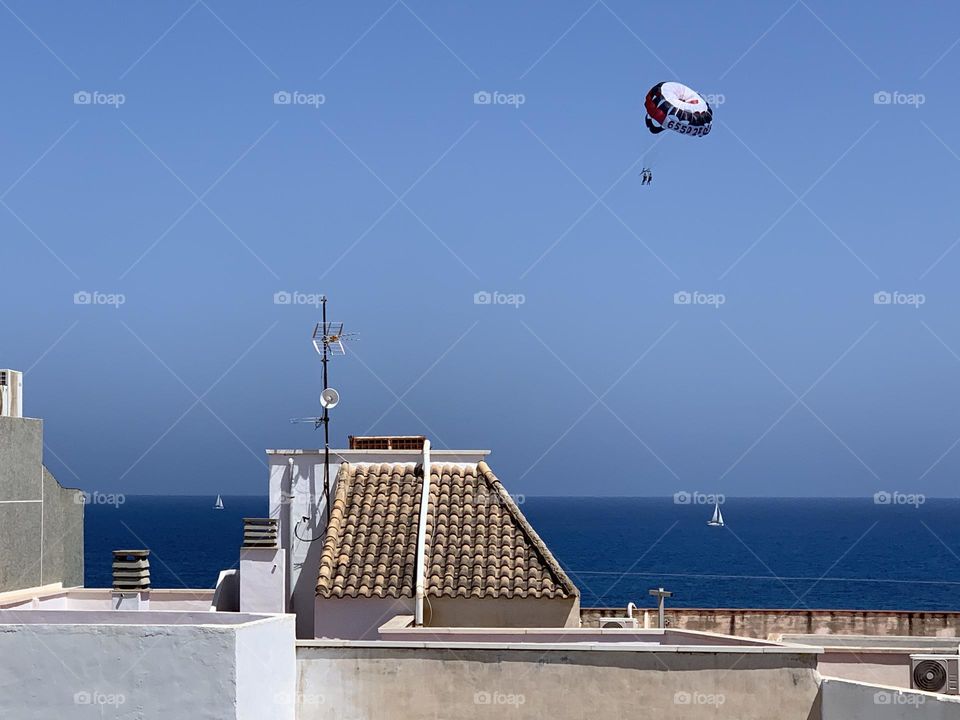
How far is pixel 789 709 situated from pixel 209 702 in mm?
7202

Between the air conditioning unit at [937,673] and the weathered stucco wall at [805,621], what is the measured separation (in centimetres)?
1275

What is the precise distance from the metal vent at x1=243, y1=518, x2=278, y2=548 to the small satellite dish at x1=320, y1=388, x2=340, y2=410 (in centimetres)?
239

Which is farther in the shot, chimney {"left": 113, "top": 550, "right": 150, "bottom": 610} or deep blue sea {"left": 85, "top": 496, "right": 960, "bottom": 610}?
deep blue sea {"left": 85, "top": 496, "right": 960, "bottom": 610}

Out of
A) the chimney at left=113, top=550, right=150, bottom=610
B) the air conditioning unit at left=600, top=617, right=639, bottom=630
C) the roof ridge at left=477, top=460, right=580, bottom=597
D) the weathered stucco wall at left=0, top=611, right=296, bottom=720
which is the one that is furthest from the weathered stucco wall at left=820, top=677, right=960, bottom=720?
the chimney at left=113, top=550, right=150, bottom=610

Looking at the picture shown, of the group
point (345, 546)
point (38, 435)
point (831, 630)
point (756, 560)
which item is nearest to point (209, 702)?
point (345, 546)

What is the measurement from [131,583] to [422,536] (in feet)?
17.1

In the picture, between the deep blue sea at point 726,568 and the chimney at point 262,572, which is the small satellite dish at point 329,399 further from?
the deep blue sea at point 726,568

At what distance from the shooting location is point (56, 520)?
90.2 feet

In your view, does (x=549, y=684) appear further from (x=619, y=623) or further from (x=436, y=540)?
(x=619, y=623)

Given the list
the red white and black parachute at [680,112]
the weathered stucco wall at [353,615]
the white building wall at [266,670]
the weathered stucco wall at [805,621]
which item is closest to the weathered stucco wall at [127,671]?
the white building wall at [266,670]

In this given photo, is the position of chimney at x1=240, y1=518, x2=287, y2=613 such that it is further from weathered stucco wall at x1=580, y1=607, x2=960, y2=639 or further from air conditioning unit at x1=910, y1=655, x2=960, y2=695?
air conditioning unit at x1=910, y1=655, x2=960, y2=695

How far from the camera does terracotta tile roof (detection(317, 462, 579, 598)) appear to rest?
22.4 meters

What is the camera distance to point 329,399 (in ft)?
79.8

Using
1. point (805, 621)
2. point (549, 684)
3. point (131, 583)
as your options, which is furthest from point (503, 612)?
point (805, 621)
